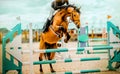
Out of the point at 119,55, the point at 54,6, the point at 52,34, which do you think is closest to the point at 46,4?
the point at 54,6

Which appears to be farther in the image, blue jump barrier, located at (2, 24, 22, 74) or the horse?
the horse

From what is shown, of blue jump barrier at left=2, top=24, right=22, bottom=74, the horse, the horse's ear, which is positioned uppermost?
the horse's ear

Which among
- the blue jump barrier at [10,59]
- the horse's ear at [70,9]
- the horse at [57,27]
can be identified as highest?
the horse's ear at [70,9]

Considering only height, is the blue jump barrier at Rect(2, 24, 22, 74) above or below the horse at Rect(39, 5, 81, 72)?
below

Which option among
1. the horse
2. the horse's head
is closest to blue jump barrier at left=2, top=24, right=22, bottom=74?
the horse

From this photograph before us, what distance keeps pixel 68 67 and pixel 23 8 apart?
4.57 feet

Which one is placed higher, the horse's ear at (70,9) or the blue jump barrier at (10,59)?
the horse's ear at (70,9)

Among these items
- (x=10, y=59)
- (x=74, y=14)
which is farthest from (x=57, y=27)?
(x=10, y=59)

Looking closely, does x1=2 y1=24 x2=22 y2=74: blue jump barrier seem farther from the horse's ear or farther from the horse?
Answer: the horse's ear

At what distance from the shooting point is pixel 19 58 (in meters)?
2.61

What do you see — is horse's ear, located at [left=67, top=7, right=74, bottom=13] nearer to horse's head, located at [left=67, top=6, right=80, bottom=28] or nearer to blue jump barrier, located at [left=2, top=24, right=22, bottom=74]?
horse's head, located at [left=67, top=6, right=80, bottom=28]

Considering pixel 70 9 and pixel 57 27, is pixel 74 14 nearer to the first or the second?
pixel 70 9

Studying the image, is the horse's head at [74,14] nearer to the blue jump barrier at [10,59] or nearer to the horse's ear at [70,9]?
the horse's ear at [70,9]

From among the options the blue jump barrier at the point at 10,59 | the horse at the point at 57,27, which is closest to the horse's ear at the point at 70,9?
the horse at the point at 57,27
